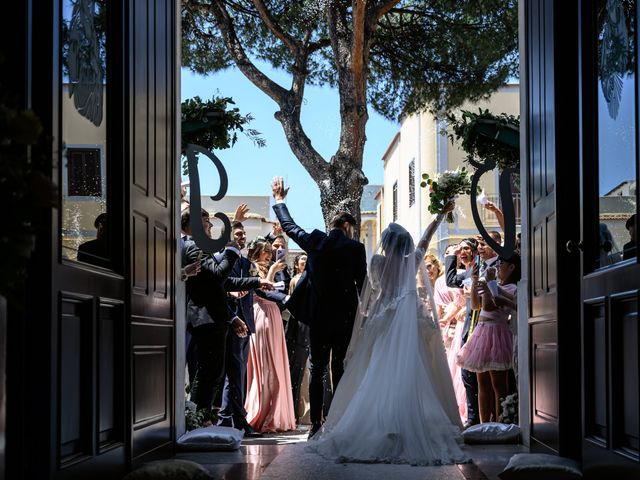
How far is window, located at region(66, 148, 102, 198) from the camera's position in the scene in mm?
4156

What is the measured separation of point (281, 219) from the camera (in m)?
7.73

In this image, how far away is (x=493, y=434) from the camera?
670 centimetres

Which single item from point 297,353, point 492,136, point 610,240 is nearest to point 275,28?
point 297,353

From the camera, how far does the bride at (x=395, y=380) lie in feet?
19.5

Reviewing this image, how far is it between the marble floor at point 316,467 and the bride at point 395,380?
0.15m

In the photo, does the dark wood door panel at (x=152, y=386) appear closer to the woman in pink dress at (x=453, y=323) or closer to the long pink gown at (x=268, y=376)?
the long pink gown at (x=268, y=376)

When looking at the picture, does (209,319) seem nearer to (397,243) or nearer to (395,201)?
(397,243)

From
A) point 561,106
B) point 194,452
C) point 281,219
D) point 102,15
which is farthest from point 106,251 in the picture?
point 281,219

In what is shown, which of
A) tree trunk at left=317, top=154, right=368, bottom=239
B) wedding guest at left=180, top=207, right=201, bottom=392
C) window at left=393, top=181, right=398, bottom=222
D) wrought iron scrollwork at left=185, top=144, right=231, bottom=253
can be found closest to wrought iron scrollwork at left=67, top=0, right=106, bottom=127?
wrought iron scrollwork at left=185, top=144, right=231, bottom=253

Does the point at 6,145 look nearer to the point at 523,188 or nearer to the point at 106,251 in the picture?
the point at 106,251

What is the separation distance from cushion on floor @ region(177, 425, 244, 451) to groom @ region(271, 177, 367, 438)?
3.35 ft

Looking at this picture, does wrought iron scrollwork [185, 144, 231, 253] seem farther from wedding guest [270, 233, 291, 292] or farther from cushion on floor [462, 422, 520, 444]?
wedding guest [270, 233, 291, 292]

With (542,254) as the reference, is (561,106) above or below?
above

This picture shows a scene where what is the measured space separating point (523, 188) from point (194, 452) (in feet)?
9.35
